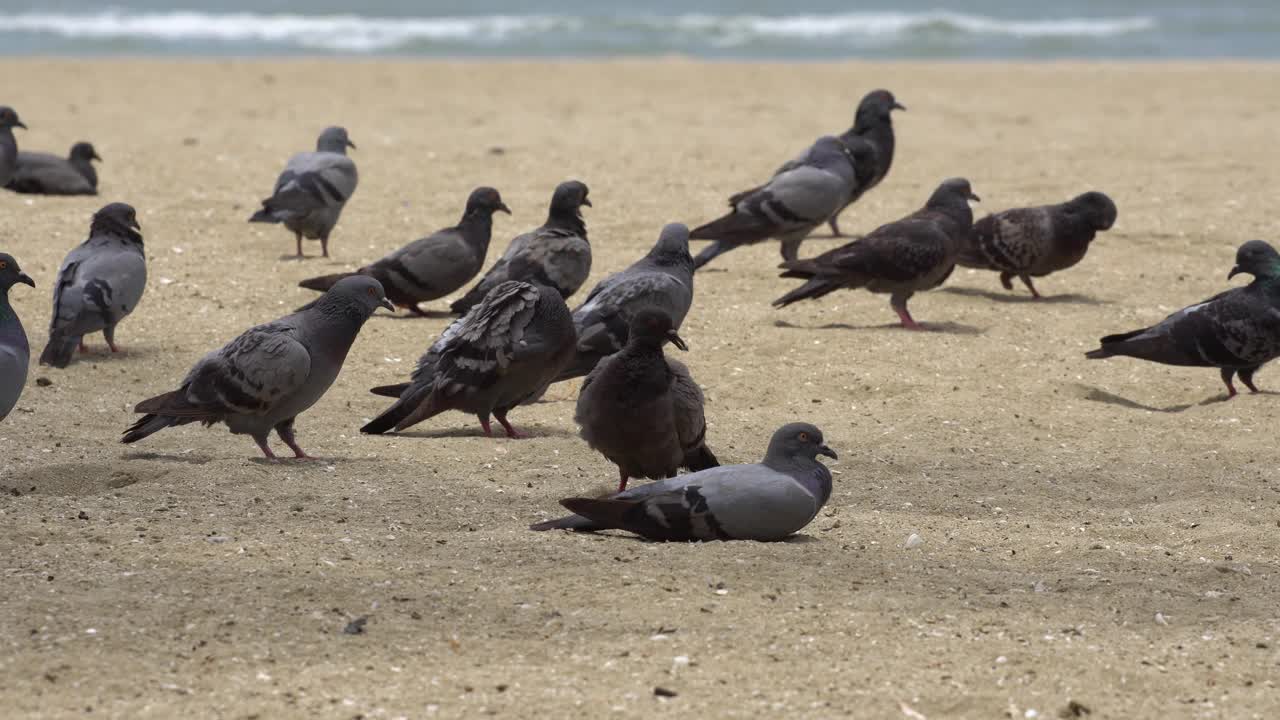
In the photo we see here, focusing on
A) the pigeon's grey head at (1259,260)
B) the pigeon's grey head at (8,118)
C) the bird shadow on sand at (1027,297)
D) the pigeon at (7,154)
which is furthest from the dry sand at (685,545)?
the pigeon's grey head at (8,118)

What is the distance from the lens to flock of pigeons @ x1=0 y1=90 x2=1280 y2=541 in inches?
215

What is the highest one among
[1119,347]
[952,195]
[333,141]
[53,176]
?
[952,195]

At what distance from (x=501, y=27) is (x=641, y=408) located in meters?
29.1

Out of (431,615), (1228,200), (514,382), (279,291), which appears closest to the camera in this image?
(431,615)

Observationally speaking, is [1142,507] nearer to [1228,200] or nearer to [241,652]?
[241,652]

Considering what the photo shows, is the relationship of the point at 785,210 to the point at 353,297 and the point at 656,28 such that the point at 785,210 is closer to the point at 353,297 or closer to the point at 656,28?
the point at 353,297

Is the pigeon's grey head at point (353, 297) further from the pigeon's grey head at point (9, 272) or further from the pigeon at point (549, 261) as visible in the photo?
the pigeon at point (549, 261)

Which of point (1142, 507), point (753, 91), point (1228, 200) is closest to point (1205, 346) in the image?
point (1142, 507)

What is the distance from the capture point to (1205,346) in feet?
27.0

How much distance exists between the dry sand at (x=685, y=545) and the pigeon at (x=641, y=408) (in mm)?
321

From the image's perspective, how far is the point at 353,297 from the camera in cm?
677

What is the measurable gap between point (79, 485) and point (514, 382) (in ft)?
6.20

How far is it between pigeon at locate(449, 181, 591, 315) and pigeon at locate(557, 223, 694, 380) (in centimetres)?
92

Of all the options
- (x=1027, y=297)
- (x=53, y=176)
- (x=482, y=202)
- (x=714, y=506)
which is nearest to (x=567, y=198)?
(x=482, y=202)
